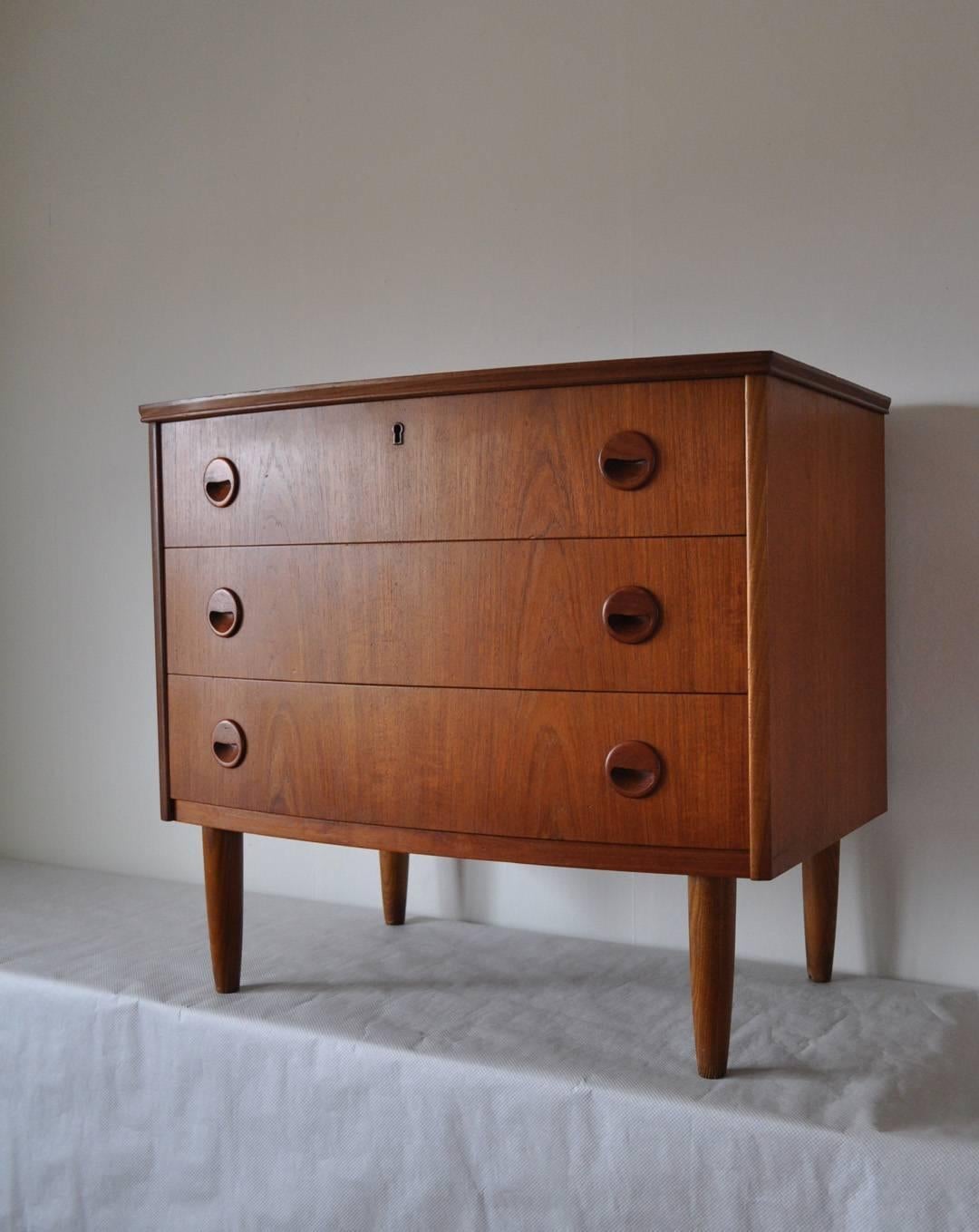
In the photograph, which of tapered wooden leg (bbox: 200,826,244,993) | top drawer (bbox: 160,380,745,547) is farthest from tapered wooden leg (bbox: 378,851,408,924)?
top drawer (bbox: 160,380,745,547)

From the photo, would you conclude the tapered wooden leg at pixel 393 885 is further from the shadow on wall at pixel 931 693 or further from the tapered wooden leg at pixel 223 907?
the shadow on wall at pixel 931 693

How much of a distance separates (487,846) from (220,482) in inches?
21.6

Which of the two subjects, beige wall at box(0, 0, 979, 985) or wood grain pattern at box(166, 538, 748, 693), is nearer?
wood grain pattern at box(166, 538, 748, 693)

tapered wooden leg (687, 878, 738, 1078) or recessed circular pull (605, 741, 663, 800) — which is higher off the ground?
recessed circular pull (605, 741, 663, 800)

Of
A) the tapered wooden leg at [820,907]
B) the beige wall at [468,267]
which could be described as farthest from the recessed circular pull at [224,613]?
the tapered wooden leg at [820,907]

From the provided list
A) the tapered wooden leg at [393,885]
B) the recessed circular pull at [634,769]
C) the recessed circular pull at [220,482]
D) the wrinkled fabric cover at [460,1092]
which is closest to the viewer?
the wrinkled fabric cover at [460,1092]

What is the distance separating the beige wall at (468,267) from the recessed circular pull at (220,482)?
51 cm

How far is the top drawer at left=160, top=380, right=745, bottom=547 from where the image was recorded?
1199 mm

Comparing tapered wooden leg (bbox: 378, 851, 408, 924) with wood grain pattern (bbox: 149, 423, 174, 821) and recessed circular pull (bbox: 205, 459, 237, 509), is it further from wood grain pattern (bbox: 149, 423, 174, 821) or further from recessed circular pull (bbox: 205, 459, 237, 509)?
recessed circular pull (bbox: 205, 459, 237, 509)

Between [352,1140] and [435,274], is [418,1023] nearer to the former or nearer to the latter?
[352,1140]

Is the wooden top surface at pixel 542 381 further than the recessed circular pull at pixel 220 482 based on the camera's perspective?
No

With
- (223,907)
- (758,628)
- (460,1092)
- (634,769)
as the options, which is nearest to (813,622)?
(758,628)

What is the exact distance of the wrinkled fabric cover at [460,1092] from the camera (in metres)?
1.12

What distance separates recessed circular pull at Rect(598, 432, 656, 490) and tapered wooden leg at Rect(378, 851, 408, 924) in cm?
80
